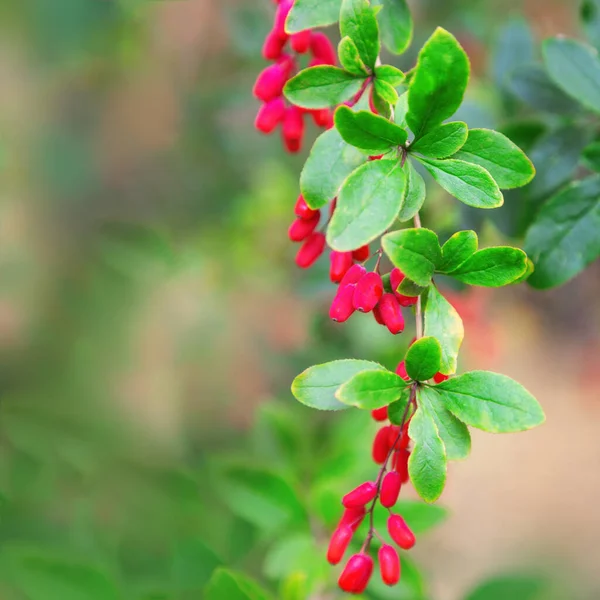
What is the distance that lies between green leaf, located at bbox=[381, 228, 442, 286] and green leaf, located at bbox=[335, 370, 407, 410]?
0.29ft

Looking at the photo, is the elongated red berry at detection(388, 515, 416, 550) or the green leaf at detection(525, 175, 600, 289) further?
the green leaf at detection(525, 175, 600, 289)

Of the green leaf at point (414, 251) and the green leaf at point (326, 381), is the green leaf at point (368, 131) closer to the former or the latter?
the green leaf at point (414, 251)

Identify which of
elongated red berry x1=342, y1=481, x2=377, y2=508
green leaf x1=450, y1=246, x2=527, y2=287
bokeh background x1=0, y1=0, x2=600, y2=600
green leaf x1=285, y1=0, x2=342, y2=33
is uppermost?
green leaf x1=285, y1=0, x2=342, y2=33

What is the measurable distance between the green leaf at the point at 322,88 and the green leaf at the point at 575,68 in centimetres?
39

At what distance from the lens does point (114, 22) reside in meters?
2.20

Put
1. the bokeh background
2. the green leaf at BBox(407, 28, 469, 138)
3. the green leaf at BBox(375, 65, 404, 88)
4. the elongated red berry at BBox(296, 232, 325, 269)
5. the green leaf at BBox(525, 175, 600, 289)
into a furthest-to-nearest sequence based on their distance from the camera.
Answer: the bokeh background
the green leaf at BBox(525, 175, 600, 289)
the elongated red berry at BBox(296, 232, 325, 269)
the green leaf at BBox(375, 65, 404, 88)
the green leaf at BBox(407, 28, 469, 138)

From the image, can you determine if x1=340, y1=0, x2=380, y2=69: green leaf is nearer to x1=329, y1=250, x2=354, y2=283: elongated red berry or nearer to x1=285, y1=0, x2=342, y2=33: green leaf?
x1=285, y1=0, x2=342, y2=33: green leaf

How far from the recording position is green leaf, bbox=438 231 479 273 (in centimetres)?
62

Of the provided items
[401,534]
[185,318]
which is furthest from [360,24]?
[185,318]

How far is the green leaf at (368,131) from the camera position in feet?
1.90

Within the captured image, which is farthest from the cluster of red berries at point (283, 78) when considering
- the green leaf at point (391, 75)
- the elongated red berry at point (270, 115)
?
the green leaf at point (391, 75)

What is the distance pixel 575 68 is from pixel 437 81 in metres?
0.46

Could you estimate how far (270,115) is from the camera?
793 millimetres

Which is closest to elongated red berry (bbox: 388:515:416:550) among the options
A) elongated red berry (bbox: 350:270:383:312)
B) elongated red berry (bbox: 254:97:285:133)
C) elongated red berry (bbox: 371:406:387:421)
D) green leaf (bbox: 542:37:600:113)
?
elongated red berry (bbox: 371:406:387:421)
